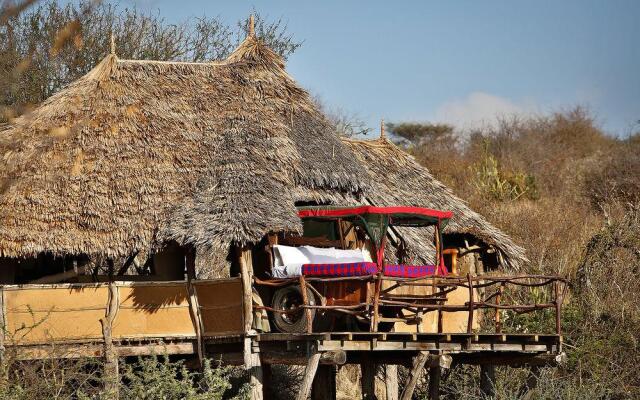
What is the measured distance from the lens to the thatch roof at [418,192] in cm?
1944

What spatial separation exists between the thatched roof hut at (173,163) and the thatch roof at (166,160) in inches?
0.7

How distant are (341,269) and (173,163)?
11.6 feet

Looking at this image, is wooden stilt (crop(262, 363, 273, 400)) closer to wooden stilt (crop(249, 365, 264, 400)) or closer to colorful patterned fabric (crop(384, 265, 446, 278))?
wooden stilt (crop(249, 365, 264, 400))

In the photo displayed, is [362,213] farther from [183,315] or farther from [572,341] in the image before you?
[572,341]

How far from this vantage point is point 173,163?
15758 mm

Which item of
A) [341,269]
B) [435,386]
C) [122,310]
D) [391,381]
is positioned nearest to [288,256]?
[341,269]

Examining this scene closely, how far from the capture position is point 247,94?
672 inches

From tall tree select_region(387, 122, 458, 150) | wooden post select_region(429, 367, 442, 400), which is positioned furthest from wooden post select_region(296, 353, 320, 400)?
tall tree select_region(387, 122, 458, 150)

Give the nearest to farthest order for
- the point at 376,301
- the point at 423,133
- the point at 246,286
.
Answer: the point at 376,301 → the point at 246,286 → the point at 423,133

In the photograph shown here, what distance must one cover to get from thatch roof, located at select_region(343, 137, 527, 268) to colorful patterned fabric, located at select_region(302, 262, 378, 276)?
4.71 metres

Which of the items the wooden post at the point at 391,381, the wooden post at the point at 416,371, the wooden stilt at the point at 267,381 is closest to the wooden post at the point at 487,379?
the wooden post at the point at 391,381

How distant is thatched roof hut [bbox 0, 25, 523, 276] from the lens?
48.0 ft

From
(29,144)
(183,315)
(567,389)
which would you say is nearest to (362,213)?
(183,315)

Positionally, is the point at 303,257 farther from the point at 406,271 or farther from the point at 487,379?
the point at 487,379
